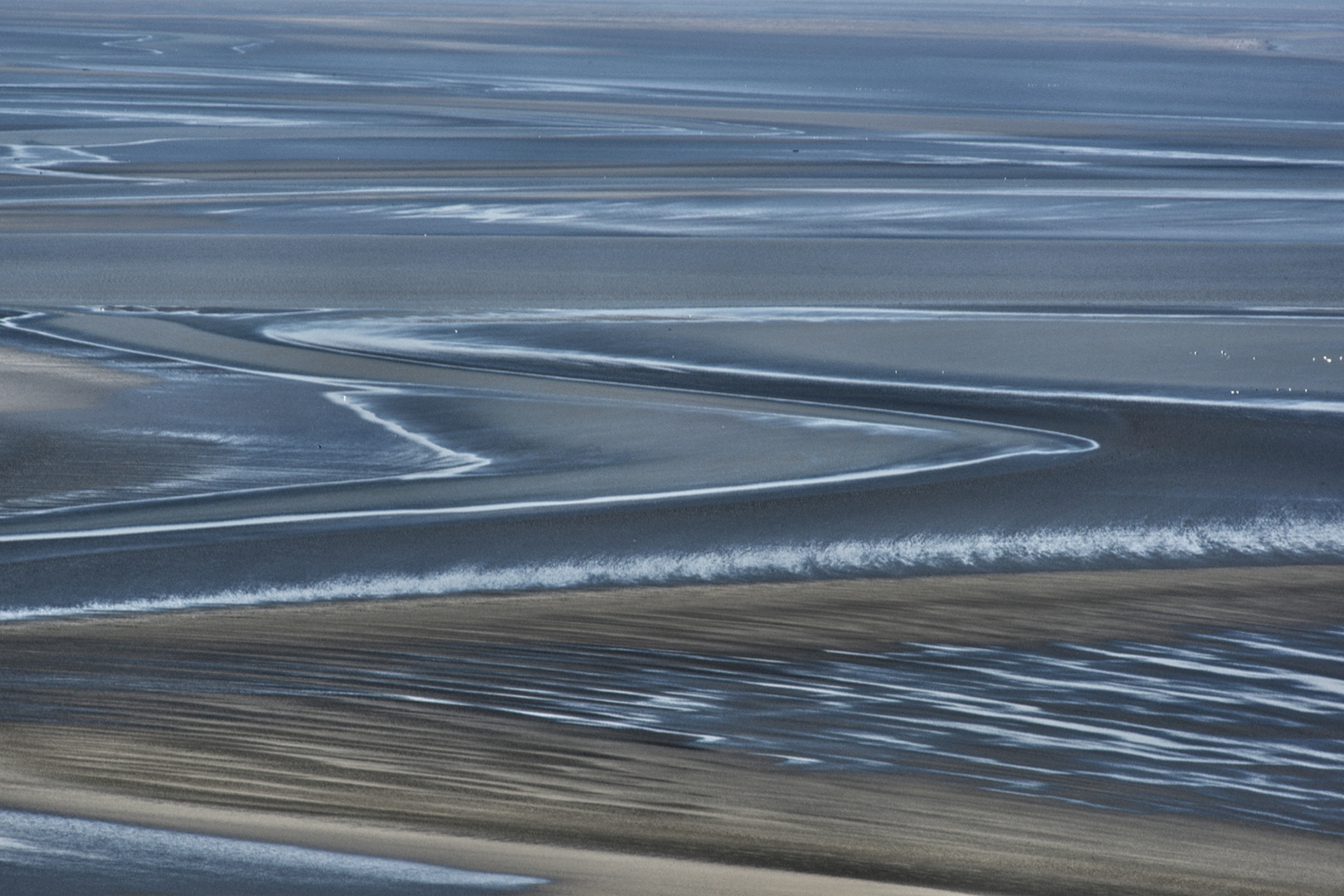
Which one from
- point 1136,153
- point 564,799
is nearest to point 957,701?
point 564,799

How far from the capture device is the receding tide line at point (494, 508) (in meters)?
5.62

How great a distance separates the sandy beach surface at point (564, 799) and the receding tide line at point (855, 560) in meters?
0.42

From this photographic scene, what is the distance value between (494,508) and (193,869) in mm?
2943

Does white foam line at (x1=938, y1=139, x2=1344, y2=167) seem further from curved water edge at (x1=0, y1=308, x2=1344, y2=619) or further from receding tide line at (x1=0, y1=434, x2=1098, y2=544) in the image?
receding tide line at (x1=0, y1=434, x2=1098, y2=544)

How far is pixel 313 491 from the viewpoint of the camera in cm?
620

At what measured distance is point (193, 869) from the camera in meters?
3.10

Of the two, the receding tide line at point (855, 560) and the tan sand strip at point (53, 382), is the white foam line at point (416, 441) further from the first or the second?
the receding tide line at point (855, 560)

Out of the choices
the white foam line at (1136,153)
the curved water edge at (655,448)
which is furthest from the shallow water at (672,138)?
the curved water edge at (655,448)

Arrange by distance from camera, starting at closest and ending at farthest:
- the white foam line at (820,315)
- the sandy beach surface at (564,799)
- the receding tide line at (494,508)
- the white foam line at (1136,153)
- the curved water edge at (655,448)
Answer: the sandy beach surface at (564,799), the curved water edge at (655,448), the receding tide line at (494,508), the white foam line at (820,315), the white foam line at (1136,153)

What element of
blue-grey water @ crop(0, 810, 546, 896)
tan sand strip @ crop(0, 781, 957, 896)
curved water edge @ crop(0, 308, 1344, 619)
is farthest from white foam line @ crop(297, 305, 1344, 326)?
blue-grey water @ crop(0, 810, 546, 896)

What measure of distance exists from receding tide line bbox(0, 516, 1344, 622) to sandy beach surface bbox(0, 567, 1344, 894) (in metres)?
0.42

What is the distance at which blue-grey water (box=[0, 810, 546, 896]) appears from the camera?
304 centimetres

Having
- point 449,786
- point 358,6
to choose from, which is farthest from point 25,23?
point 449,786

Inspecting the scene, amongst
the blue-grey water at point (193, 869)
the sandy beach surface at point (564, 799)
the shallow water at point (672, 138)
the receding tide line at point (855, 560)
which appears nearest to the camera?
the blue-grey water at point (193, 869)
